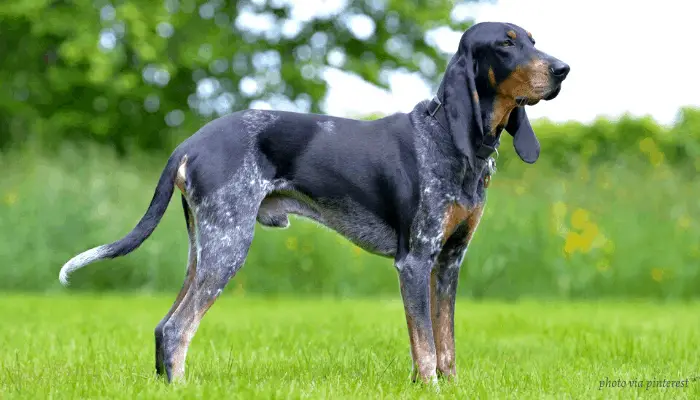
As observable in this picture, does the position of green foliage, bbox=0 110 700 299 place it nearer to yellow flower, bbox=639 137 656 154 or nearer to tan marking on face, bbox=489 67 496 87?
yellow flower, bbox=639 137 656 154

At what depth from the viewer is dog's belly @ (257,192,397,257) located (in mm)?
4605

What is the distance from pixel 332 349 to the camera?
19.5 ft

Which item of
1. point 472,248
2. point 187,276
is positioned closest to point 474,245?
point 472,248

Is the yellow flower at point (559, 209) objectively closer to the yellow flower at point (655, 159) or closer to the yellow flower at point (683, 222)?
the yellow flower at point (683, 222)

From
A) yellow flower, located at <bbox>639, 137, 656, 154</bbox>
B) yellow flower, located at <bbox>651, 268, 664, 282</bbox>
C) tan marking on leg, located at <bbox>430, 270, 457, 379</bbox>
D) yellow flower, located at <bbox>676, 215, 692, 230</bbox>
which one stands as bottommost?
yellow flower, located at <bbox>651, 268, 664, 282</bbox>

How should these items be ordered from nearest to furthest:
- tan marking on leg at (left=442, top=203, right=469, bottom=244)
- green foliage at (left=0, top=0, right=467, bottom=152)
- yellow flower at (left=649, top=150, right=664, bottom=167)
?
1. tan marking on leg at (left=442, top=203, right=469, bottom=244)
2. yellow flower at (left=649, top=150, right=664, bottom=167)
3. green foliage at (left=0, top=0, right=467, bottom=152)

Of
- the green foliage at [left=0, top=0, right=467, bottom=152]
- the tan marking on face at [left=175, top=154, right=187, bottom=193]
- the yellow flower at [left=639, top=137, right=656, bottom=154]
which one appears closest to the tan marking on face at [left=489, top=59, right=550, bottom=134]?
the tan marking on face at [left=175, top=154, right=187, bottom=193]

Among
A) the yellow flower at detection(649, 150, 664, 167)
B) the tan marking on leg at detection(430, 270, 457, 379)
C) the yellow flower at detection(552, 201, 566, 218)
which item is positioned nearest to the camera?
the tan marking on leg at detection(430, 270, 457, 379)

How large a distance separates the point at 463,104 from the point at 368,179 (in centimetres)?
65

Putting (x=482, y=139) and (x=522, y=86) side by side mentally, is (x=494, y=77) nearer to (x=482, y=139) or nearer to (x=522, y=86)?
(x=522, y=86)

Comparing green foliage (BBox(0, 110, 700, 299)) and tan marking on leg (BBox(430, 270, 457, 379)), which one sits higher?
tan marking on leg (BBox(430, 270, 457, 379))

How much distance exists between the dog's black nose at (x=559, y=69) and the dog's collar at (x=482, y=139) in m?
0.53

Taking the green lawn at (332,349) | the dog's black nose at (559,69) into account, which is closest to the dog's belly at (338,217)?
the green lawn at (332,349)

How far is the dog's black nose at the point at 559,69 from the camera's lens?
424 cm
